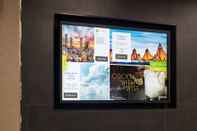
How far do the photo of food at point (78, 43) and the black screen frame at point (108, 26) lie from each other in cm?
5

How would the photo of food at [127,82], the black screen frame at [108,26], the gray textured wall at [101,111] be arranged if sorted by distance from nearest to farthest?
the gray textured wall at [101,111], the black screen frame at [108,26], the photo of food at [127,82]

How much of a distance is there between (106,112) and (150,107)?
436 millimetres

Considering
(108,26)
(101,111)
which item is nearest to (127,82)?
(101,111)

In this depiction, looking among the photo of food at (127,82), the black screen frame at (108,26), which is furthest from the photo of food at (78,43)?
the photo of food at (127,82)

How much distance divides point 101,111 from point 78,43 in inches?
22.3

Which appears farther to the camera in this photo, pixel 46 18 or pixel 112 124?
pixel 112 124

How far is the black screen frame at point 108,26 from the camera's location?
8.71ft

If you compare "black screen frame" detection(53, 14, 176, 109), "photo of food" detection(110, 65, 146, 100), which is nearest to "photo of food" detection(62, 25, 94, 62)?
"black screen frame" detection(53, 14, 176, 109)

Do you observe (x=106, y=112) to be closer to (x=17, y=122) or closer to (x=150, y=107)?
(x=150, y=107)

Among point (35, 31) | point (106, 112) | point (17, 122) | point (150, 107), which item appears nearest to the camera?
point (17, 122)

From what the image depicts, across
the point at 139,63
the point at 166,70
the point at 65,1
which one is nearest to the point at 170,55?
the point at 166,70

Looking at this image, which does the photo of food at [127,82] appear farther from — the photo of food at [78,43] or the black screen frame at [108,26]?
the photo of food at [78,43]

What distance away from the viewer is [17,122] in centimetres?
160

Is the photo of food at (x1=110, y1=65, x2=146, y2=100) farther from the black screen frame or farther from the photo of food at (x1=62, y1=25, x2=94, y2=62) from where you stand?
the photo of food at (x1=62, y1=25, x2=94, y2=62)
